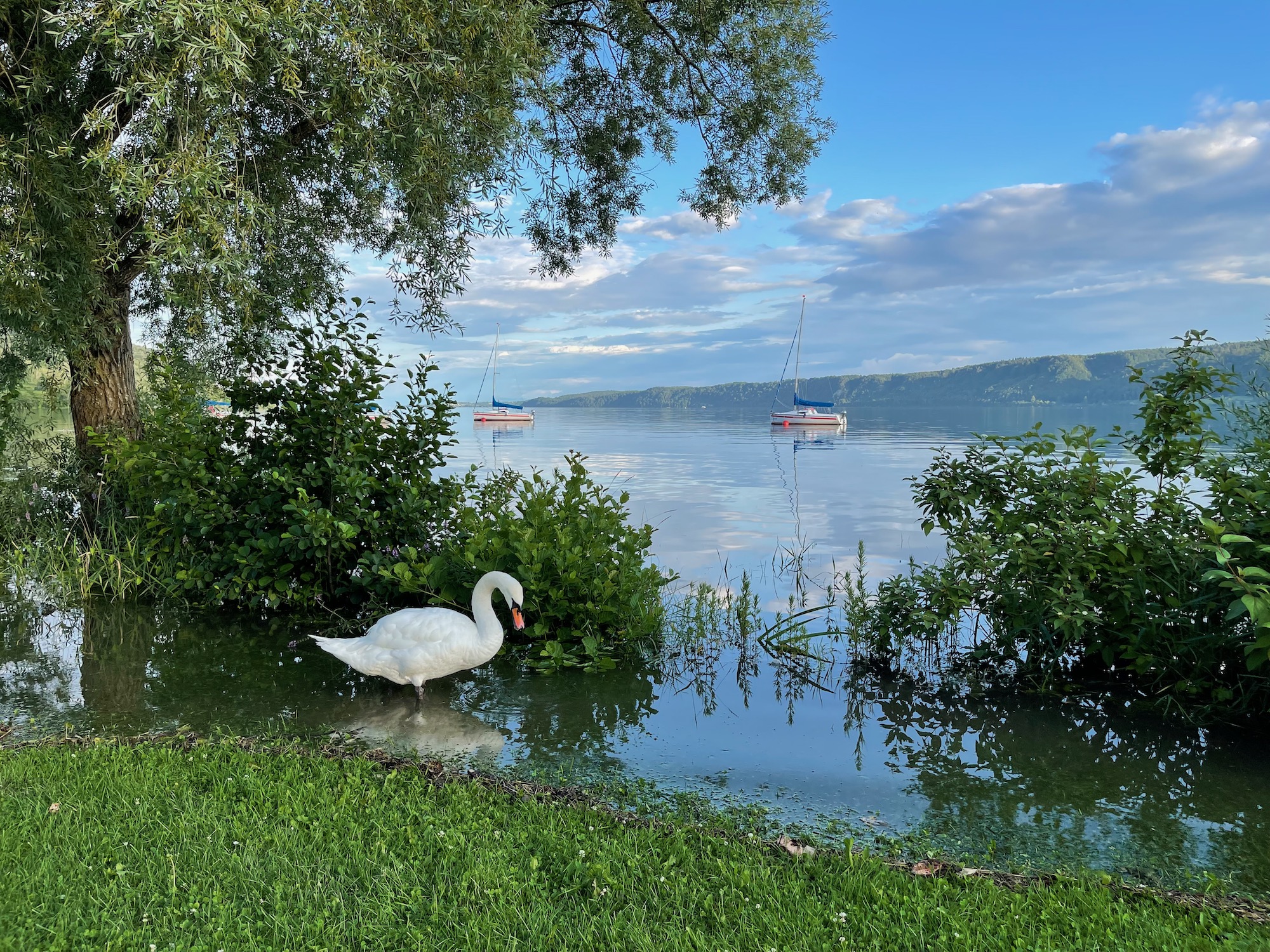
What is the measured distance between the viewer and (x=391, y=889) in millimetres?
3674

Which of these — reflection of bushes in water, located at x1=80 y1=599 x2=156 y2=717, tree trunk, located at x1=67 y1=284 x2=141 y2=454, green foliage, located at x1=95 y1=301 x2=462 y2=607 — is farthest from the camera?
tree trunk, located at x1=67 y1=284 x2=141 y2=454

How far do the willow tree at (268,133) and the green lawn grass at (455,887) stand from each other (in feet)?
11.8

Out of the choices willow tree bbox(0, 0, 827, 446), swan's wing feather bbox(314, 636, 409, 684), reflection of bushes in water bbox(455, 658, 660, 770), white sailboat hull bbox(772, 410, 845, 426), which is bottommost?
reflection of bushes in water bbox(455, 658, 660, 770)

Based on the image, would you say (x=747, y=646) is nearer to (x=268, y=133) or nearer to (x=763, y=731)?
(x=763, y=731)

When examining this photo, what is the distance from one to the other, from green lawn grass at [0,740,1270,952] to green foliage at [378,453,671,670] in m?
2.86

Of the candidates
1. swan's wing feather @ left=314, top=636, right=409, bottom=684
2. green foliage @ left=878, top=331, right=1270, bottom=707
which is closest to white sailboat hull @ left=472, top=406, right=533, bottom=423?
swan's wing feather @ left=314, top=636, right=409, bottom=684

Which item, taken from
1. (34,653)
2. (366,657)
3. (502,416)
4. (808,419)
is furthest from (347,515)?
(502,416)

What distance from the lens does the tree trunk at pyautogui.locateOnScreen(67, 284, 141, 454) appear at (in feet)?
34.7

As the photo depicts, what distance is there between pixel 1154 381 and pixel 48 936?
804 cm

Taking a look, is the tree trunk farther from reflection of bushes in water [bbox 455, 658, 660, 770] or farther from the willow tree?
reflection of bushes in water [bbox 455, 658, 660, 770]

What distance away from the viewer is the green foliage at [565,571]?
24.3ft

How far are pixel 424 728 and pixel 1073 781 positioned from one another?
452cm

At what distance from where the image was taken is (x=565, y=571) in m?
7.41

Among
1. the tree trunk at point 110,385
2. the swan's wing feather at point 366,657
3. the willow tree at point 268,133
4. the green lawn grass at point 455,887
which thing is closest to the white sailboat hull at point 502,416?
the willow tree at point 268,133
